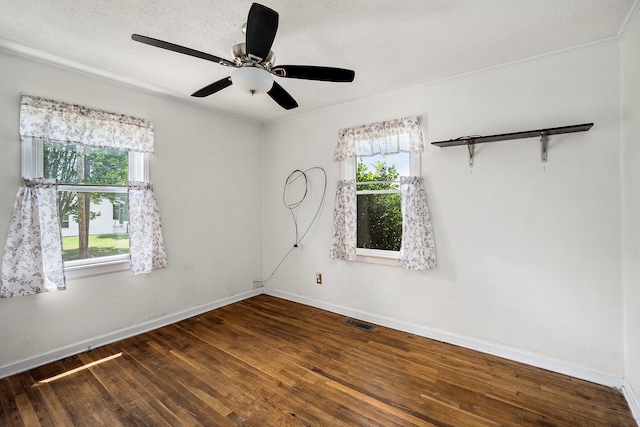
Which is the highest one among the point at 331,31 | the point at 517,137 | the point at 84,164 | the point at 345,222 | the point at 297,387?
the point at 331,31

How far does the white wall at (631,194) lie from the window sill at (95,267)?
429cm

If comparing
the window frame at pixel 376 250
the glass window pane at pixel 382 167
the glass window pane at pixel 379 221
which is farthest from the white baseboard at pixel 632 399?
the glass window pane at pixel 382 167

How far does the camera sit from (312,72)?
196cm

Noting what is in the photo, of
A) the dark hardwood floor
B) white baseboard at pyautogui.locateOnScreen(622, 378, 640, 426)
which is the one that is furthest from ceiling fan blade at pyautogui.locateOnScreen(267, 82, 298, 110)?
white baseboard at pyautogui.locateOnScreen(622, 378, 640, 426)

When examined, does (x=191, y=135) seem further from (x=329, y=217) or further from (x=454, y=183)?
(x=454, y=183)

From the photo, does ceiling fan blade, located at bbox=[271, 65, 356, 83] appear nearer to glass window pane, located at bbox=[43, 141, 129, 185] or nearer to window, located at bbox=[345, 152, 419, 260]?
window, located at bbox=[345, 152, 419, 260]

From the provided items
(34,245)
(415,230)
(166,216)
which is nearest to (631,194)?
(415,230)

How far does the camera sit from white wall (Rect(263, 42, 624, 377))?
2.21 meters

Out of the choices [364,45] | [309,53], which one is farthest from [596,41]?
[309,53]

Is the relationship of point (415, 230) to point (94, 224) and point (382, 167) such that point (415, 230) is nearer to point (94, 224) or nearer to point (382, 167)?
point (382, 167)

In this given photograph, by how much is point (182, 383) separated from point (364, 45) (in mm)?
3018

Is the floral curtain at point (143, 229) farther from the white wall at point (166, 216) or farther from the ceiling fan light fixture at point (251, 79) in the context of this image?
the ceiling fan light fixture at point (251, 79)

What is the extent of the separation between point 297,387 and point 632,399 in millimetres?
2316

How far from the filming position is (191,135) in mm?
3568
